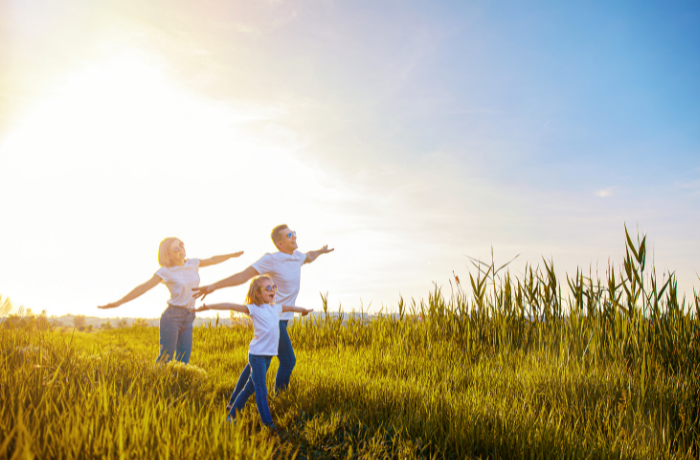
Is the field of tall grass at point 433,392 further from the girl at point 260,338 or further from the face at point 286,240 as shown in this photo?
the face at point 286,240

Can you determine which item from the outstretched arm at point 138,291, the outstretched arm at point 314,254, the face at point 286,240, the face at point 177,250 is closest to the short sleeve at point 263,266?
the face at point 286,240

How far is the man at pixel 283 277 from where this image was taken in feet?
16.3

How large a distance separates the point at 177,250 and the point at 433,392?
3968mm

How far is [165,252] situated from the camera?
20.4 feet

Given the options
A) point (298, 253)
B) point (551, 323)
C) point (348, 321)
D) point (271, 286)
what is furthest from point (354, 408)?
point (348, 321)

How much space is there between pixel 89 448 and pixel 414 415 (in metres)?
2.91

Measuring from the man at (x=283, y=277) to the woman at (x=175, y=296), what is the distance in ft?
4.57

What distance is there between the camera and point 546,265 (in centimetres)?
789

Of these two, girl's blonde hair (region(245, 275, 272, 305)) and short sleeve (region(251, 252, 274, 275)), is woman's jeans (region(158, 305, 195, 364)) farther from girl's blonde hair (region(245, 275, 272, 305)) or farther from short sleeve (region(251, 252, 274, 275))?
girl's blonde hair (region(245, 275, 272, 305))

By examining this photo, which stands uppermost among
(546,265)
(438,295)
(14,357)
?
(546,265)

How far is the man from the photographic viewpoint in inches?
195

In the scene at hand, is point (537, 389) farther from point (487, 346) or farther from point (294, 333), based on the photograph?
point (294, 333)

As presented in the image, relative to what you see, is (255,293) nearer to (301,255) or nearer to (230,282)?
(230,282)

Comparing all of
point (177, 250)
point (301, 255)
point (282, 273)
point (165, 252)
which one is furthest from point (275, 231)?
point (165, 252)
